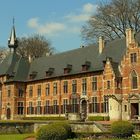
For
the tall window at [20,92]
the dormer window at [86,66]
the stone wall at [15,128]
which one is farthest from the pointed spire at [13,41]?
the stone wall at [15,128]

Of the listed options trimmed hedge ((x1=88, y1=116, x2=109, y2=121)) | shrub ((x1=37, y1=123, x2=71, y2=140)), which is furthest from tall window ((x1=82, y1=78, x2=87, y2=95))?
shrub ((x1=37, y1=123, x2=71, y2=140))

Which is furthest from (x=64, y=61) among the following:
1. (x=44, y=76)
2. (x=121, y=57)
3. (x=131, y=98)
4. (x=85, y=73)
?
(x=131, y=98)

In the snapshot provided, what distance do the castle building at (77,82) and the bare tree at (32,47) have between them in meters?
9.12

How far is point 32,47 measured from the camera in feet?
218

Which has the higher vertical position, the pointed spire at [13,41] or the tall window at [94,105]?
the pointed spire at [13,41]

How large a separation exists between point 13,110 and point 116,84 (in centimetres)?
1820

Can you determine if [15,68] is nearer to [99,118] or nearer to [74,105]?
[74,105]

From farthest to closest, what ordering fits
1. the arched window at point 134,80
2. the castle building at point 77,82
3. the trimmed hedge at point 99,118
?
the trimmed hedge at point 99,118
the castle building at point 77,82
the arched window at point 134,80

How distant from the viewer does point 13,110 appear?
163ft

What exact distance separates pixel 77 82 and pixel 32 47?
25319 mm

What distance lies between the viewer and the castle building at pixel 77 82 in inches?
1452

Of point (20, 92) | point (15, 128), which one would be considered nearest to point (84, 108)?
point (20, 92)

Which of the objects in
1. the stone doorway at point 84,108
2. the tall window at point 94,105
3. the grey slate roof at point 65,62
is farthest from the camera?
the stone doorway at point 84,108

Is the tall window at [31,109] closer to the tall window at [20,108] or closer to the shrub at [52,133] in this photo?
the tall window at [20,108]
